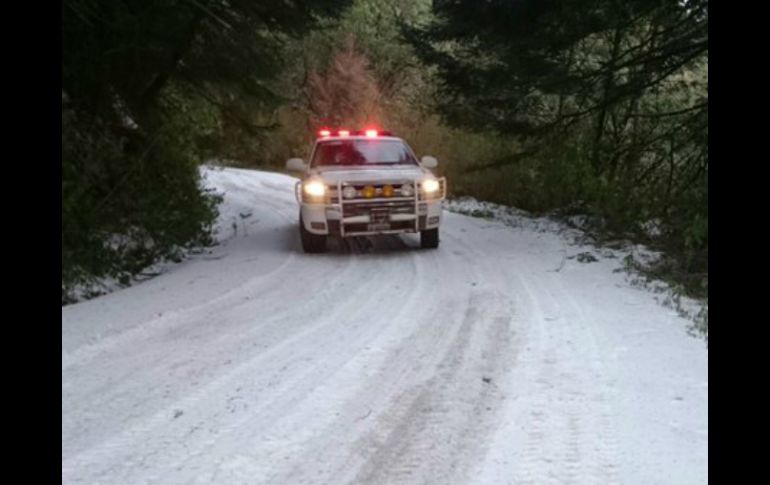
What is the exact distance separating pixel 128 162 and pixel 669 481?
982cm

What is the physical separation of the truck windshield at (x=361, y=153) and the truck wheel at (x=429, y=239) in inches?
54.8

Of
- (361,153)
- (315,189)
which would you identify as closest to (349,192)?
(315,189)

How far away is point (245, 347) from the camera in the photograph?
19.4 ft

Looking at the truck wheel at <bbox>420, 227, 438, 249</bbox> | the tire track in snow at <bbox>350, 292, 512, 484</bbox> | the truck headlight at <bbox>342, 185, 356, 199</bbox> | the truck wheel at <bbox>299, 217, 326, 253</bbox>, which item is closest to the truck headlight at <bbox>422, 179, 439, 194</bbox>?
the truck wheel at <bbox>420, 227, 438, 249</bbox>

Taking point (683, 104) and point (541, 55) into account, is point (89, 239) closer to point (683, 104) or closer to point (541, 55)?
point (541, 55)

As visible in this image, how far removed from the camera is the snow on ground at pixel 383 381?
12.5 ft

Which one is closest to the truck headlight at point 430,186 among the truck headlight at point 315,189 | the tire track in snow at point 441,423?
the truck headlight at point 315,189

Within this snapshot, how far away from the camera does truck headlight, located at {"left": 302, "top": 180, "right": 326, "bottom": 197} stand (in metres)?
10.3

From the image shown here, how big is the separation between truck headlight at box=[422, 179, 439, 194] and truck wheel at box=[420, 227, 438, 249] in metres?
0.65

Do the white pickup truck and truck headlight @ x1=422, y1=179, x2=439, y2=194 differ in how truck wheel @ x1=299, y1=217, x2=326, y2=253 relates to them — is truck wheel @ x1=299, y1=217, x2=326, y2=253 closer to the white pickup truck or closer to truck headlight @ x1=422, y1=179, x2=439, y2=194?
the white pickup truck

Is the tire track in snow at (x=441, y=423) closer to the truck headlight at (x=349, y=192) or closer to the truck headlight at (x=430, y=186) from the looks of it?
the truck headlight at (x=349, y=192)

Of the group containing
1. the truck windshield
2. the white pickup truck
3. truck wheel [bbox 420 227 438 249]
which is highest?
the truck windshield

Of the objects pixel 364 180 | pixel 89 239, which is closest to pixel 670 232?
pixel 364 180

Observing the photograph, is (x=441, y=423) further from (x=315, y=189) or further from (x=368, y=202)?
(x=315, y=189)
